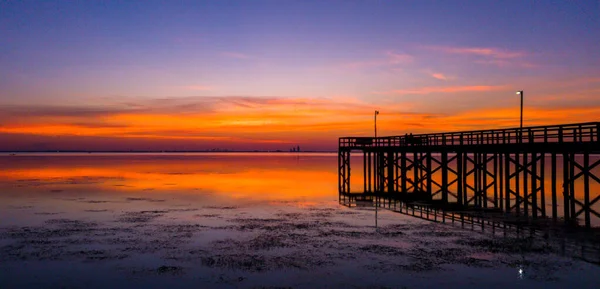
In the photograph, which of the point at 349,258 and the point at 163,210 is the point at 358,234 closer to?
the point at 349,258

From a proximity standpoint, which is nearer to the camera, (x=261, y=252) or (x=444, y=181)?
(x=261, y=252)

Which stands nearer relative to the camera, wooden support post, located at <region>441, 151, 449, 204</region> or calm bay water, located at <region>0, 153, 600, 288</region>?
calm bay water, located at <region>0, 153, 600, 288</region>

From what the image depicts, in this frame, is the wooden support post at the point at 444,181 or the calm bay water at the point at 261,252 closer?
the calm bay water at the point at 261,252

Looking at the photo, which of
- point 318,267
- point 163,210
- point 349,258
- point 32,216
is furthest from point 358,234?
point 32,216

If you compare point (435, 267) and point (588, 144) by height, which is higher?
point (588, 144)

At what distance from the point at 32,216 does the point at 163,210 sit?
697 cm

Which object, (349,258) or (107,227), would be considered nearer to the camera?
(349,258)

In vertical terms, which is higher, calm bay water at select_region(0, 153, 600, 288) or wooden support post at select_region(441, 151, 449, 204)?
wooden support post at select_region(441, 151, 449, 204)

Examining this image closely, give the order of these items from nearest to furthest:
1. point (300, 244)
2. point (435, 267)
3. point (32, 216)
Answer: point (435, 267)
point (300, 244)
point (32, 216)

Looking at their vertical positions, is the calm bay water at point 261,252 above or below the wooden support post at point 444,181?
below

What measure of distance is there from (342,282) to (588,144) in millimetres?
14849

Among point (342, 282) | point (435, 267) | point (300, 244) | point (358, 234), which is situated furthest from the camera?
point (358, 234)

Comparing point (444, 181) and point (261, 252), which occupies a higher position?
point (444, 181)

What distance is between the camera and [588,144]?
917 inches
